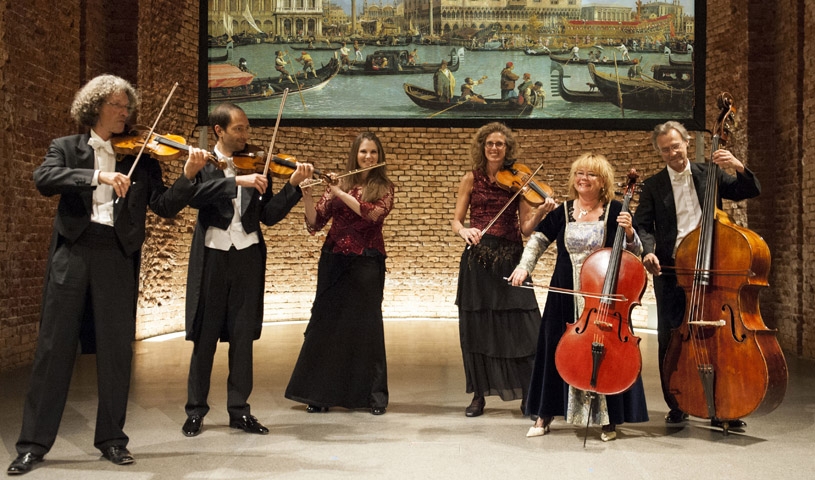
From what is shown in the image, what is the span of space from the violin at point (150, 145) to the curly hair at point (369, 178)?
125 centimetres

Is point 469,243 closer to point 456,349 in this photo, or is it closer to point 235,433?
point 235,433

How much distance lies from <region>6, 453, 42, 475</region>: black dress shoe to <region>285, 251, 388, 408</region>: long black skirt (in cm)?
150

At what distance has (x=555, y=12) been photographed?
8.07 m

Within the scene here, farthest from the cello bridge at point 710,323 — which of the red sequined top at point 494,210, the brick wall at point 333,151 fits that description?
the brick wall at point 333,151

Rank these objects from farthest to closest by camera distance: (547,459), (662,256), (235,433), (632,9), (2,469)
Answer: (632,9), (662,256), (235,433), (547,459), (2,469)

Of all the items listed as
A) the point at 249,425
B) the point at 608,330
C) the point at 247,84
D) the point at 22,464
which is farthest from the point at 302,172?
the point at 247,84

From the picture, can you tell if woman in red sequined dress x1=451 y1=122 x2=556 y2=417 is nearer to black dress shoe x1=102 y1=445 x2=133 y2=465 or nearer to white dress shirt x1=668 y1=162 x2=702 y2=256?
white dress shirt x1=668 y1=162 x2=702 y2=256

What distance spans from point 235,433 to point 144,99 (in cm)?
442

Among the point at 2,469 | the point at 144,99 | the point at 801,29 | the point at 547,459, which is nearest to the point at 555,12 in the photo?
the point at 801,29

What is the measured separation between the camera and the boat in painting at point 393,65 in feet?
26.1

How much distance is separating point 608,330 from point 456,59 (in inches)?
201

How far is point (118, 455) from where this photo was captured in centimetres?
322

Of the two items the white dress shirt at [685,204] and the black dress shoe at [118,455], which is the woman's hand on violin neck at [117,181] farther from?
the white dress shirt at [685,204]

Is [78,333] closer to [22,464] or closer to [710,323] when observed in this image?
[22,464]
